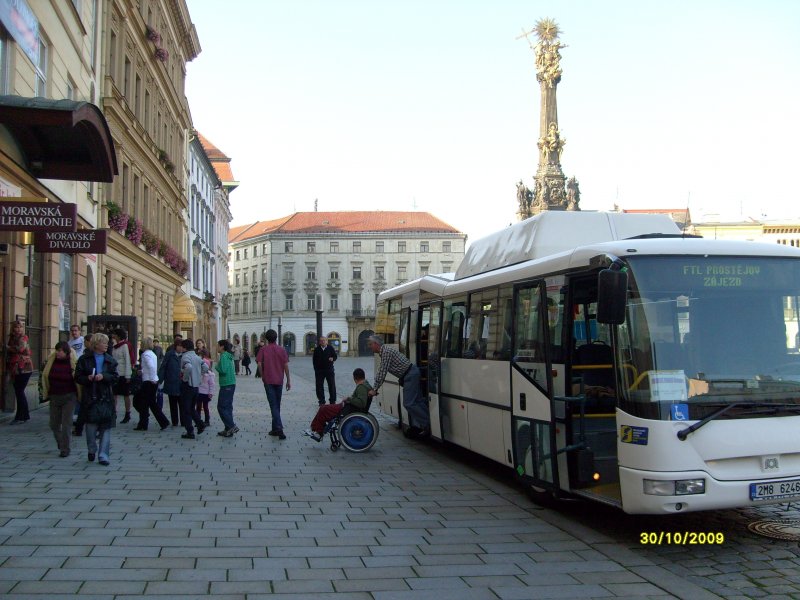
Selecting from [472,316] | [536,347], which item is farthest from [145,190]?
[536,347]

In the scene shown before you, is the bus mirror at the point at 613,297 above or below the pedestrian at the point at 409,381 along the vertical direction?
above

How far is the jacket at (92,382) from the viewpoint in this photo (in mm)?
11234

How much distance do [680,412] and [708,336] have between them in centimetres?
77

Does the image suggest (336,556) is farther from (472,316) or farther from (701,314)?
(472,316)

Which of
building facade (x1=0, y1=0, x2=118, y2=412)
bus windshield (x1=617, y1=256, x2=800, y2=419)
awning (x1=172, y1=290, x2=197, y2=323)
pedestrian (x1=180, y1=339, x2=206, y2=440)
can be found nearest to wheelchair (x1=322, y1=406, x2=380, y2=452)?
pedestrian (x1=180, y1=339, x2=206, y2=440)

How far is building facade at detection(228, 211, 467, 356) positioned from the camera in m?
104

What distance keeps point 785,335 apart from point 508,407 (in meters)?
3.30

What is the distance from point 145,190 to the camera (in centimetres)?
3356

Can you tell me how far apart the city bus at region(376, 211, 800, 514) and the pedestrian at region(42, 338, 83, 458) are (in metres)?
5.96

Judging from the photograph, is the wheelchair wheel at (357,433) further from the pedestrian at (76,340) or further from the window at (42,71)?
the window at (42,71)

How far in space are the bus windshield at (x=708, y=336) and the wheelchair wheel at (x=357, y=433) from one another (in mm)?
6488

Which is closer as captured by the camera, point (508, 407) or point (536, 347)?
point (536, 347)

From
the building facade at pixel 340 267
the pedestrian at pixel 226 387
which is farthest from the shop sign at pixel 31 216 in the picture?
the building facade at pixel 340 267

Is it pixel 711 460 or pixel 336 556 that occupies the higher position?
pixel 711 460
